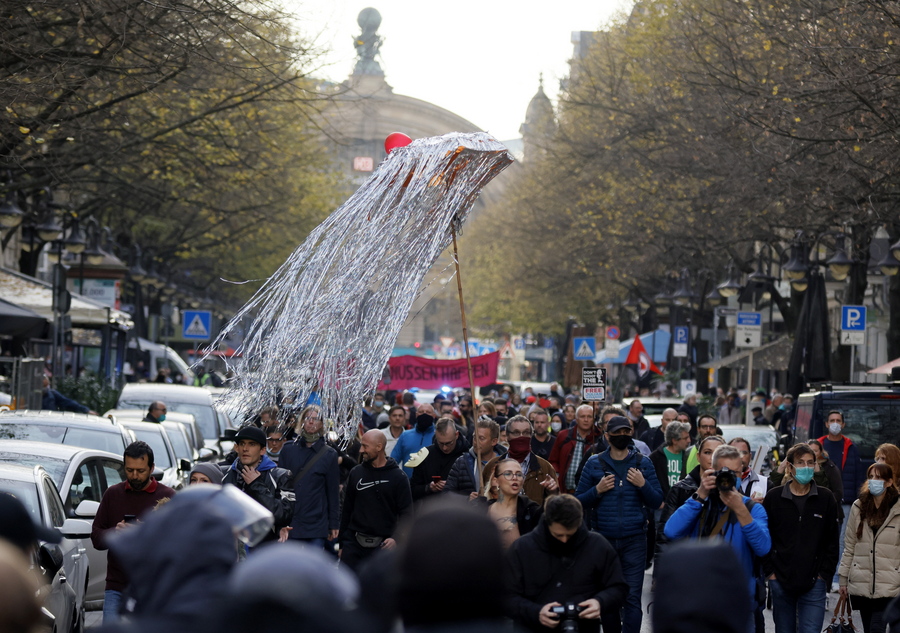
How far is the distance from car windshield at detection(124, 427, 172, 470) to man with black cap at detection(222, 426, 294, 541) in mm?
6242

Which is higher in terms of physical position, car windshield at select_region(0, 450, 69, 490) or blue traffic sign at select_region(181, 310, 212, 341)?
blue traffic sign at select_region(181, 310, 212, 341)

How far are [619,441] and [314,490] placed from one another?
8.69 ft

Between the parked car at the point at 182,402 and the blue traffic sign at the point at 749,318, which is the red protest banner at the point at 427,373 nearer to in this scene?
the parked car at the point at 182,402

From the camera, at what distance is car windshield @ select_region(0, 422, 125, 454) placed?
Result: 12.7 metres

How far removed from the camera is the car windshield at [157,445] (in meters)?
15.3

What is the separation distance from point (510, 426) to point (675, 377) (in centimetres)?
2820

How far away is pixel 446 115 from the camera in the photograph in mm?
104250

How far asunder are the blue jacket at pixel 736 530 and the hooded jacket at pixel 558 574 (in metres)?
1.17

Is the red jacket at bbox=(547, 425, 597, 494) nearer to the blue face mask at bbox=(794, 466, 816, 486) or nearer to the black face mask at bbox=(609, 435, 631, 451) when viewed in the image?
the black face mask at bbox=(609, 435, 631, 451)

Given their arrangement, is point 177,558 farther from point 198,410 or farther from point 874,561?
point 198,410

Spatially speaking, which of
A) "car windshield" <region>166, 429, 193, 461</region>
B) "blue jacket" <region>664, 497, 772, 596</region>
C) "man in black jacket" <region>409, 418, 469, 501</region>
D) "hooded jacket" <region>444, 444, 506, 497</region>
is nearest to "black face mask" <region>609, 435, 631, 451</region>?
"hooded jacket" <region>444, 444, 506, 497</region>

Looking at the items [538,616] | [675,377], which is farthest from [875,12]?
[675,377]

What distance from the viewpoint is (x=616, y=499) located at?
962cm

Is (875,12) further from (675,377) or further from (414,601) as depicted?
(675,377)
